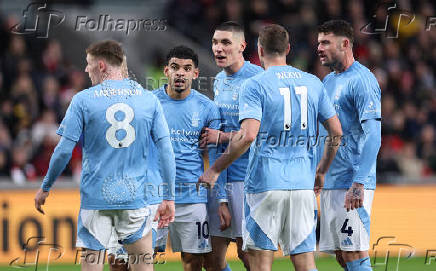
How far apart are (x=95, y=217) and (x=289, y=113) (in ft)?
5.84

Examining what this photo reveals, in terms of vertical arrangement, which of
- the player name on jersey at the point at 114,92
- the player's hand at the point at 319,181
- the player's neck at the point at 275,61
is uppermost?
the player's neck at the point at 275,61

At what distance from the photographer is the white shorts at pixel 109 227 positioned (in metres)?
6.25

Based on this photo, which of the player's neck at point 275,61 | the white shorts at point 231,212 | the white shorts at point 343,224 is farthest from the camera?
the white shorts at point 231,212

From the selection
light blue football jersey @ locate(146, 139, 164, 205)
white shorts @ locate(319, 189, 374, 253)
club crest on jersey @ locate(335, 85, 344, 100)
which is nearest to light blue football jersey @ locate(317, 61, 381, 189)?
club crest on jersey @ locate(335, 85, 344, 100)

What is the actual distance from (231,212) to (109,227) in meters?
1.82

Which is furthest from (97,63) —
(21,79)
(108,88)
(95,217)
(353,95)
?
(21,79)

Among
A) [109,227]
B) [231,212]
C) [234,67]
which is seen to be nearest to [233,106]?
[234,67]

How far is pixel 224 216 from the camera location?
761 cm

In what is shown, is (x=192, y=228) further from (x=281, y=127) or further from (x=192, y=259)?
(x=281, y=127)

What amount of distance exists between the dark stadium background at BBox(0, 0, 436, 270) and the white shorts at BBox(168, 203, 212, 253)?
509 cm

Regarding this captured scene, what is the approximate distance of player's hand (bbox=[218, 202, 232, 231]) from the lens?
7598mm

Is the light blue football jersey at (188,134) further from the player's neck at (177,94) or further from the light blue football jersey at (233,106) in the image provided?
the light blue football jersey at (233,106)

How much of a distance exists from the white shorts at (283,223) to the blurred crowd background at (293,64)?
5.78 m

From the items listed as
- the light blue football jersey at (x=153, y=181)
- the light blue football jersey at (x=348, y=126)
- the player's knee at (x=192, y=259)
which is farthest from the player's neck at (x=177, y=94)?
the player's knee at (x=192, y=259)
